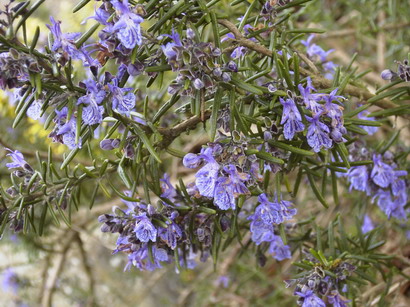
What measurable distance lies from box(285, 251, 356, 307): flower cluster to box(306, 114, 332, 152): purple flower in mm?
252

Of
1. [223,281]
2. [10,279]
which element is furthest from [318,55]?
[10,279]

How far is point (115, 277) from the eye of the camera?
267cm

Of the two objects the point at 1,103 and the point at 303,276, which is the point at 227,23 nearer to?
the point at 303,276

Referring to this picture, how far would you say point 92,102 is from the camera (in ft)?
2.39

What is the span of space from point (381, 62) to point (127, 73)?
4.57 ft

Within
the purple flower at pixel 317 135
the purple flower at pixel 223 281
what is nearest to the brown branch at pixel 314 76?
the purple flower at pixel 317 135

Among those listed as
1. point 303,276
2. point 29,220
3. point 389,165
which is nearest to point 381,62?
point 389,165

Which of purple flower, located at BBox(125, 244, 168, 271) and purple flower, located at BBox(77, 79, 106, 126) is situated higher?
purple flower, located at BBox(77, 79, 106, 126)

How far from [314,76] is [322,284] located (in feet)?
1.26

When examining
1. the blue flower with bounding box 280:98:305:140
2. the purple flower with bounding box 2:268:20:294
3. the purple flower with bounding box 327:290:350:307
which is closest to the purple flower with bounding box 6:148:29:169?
the blue flower with bounding box 280:98:305:140

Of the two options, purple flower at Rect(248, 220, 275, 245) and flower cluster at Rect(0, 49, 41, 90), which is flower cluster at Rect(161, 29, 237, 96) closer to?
flower cluster at Rect(0, 49, 41, 90)

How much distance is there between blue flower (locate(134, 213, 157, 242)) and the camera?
32.1 inches

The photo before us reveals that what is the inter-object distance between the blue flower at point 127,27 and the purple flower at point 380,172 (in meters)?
0.62

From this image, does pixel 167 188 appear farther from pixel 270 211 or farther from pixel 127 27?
pixel 127 27
